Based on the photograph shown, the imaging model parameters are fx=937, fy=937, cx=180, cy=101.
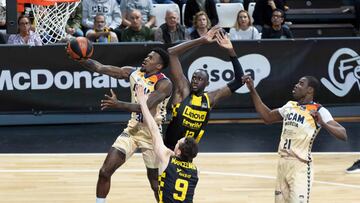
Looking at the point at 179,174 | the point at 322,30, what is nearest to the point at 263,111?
the point at 179,174

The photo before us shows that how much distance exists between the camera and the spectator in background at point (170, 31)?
17.0 meters

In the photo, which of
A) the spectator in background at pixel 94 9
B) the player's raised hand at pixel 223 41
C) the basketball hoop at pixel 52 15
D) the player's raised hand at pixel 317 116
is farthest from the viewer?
the spectator in background at pixel 94 9

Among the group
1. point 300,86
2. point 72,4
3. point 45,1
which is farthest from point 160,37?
point 300,86

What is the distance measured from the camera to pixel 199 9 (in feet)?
61.2

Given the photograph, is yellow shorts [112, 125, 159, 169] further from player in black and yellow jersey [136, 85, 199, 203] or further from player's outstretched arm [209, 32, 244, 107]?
player in black and yellow jersey [136, 85, 199, 203]

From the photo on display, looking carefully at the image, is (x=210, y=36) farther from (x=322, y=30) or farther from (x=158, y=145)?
(x=322, y=30)

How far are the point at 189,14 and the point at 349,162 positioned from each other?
5810 mm

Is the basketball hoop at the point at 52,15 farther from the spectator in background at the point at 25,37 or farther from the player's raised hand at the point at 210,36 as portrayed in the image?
the player's raised hand at the point at 210,36

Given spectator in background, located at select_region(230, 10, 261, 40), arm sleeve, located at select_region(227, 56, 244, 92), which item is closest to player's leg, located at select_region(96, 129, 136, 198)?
arm sleeve, located at select_region(227, 56, 244, 92)

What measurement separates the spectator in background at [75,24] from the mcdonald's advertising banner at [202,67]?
0.76 metres

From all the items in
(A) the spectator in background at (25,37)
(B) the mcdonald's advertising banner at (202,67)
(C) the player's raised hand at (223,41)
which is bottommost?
(B) the mcdonald's advertising banner at (202,67)

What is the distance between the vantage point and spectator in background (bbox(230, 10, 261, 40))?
17.6 meters

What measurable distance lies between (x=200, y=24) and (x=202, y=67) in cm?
89

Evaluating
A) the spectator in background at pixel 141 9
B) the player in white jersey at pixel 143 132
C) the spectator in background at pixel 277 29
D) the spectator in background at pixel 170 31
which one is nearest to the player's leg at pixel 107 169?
the player in white jersey at pixel 143 132
